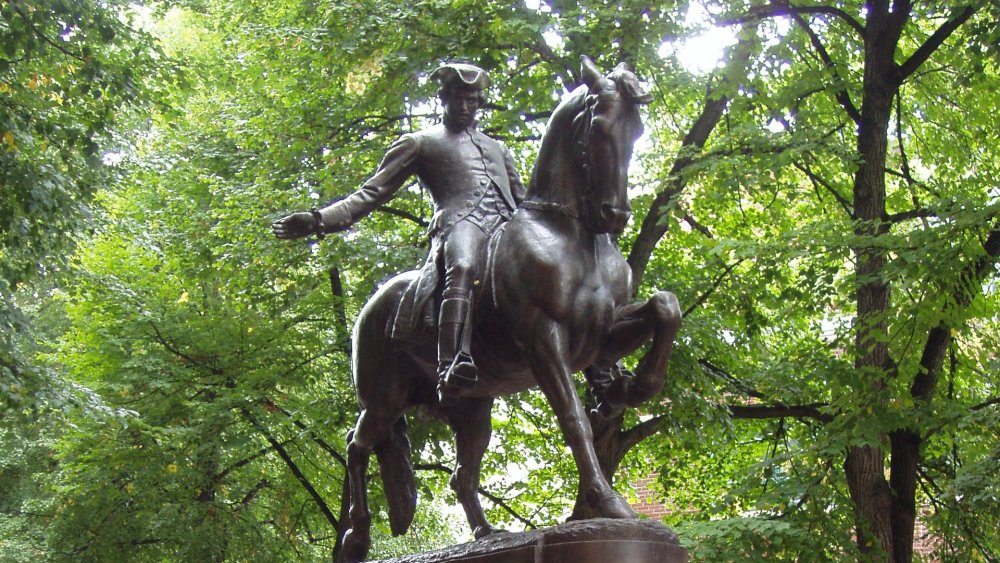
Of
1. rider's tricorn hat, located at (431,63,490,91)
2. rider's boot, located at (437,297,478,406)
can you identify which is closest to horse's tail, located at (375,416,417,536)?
rider's boot, located at (437,297,478,406)

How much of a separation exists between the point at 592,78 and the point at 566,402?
5.13 ft

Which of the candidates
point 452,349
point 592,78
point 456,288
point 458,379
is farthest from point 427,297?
point 592,78

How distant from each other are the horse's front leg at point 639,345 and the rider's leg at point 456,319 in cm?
71

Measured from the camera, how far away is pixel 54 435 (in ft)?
64.2

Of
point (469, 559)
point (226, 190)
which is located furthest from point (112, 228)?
point (469, 559)

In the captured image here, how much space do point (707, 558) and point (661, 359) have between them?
22.9ft

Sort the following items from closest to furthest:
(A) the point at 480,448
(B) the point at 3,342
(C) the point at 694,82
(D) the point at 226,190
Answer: (A) the point at 480,448, (B) the point at 3,342, (C) the point at 694,82, (D) the point at 226,190

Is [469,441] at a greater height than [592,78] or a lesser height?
lesser

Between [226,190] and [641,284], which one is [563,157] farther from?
[226,190]

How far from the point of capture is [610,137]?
5.89 meters

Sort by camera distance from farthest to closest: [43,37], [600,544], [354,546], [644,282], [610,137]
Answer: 1. [644,282]
2. [43,37]
3. [354,546]
4. [610,137]
5. [600,544]

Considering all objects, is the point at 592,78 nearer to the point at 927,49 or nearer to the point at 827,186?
the point at 927,49

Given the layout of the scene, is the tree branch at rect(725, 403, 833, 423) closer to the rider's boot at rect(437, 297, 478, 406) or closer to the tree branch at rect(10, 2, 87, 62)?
the tree branch at rect(10, 2, 87, 62)

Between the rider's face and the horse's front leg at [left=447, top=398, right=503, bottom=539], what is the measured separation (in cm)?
159
